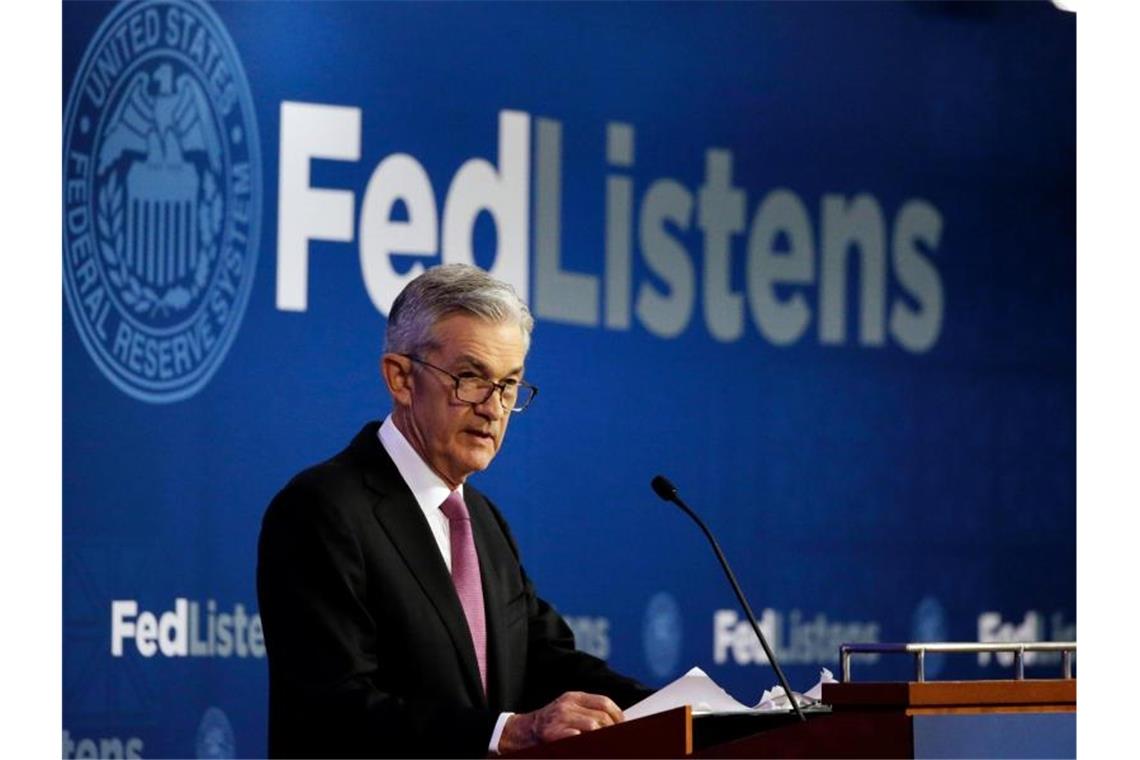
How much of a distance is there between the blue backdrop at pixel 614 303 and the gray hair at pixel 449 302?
1798mm

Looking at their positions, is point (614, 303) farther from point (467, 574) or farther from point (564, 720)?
point (564, 720)

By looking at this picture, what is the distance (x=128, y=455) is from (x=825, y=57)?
8.19 feet

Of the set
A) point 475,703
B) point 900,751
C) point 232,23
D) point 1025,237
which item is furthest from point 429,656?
point 1025,237

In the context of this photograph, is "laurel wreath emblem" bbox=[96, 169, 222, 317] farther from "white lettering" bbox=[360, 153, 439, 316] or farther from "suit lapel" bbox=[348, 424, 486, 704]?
"suit lapel" bbox=[348, 424, 486, 704]

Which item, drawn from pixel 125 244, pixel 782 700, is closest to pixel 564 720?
pixel 782 700

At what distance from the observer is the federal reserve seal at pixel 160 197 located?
454cm

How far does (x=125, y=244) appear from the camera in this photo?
457 centimetres

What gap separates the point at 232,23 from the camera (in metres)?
4.76

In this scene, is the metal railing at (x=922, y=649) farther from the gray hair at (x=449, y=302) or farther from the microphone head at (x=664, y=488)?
the gray hair at (x=449, y=302)

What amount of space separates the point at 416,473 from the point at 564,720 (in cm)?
65

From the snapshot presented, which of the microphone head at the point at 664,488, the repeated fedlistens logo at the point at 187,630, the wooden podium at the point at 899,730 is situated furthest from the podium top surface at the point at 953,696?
the repeated fedlistens logo at the point at 187,630

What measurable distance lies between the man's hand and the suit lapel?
0.35 meters

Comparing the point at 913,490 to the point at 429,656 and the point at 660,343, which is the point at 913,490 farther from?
the point at 429,656

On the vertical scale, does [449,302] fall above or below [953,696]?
above
